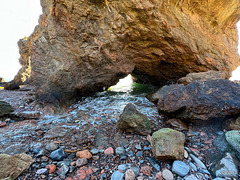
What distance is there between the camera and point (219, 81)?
3.28 meters

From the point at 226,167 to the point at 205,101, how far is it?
1644 mm

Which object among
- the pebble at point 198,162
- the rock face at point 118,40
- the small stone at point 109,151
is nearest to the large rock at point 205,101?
the pebble at point 198,162

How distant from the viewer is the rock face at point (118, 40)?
486 cm

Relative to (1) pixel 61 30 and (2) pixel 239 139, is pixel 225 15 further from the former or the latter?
(1) pixel 61 30

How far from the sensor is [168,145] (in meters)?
1.94

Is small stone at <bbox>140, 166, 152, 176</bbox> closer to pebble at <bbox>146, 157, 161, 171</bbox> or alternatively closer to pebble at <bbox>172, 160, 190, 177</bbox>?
pebble at <bbox>146, 157, 161, 171</bbox>

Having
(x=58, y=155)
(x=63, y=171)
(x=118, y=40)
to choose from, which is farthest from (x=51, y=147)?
(x=118, y=40)

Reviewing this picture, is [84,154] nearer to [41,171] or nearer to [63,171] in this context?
[63,171]

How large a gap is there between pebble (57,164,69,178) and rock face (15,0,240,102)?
3.83 meters

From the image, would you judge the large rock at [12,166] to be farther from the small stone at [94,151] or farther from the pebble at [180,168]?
the pebble at [180,168]

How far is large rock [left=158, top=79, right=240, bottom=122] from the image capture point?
268 cm

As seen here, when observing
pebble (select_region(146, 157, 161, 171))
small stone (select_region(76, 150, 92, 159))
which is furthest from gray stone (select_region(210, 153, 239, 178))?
small stone (select_region(76, 150, 92, 159))

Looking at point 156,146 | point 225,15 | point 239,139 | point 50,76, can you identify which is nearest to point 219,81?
point 239,139

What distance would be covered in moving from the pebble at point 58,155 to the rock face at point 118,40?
11.1ft
